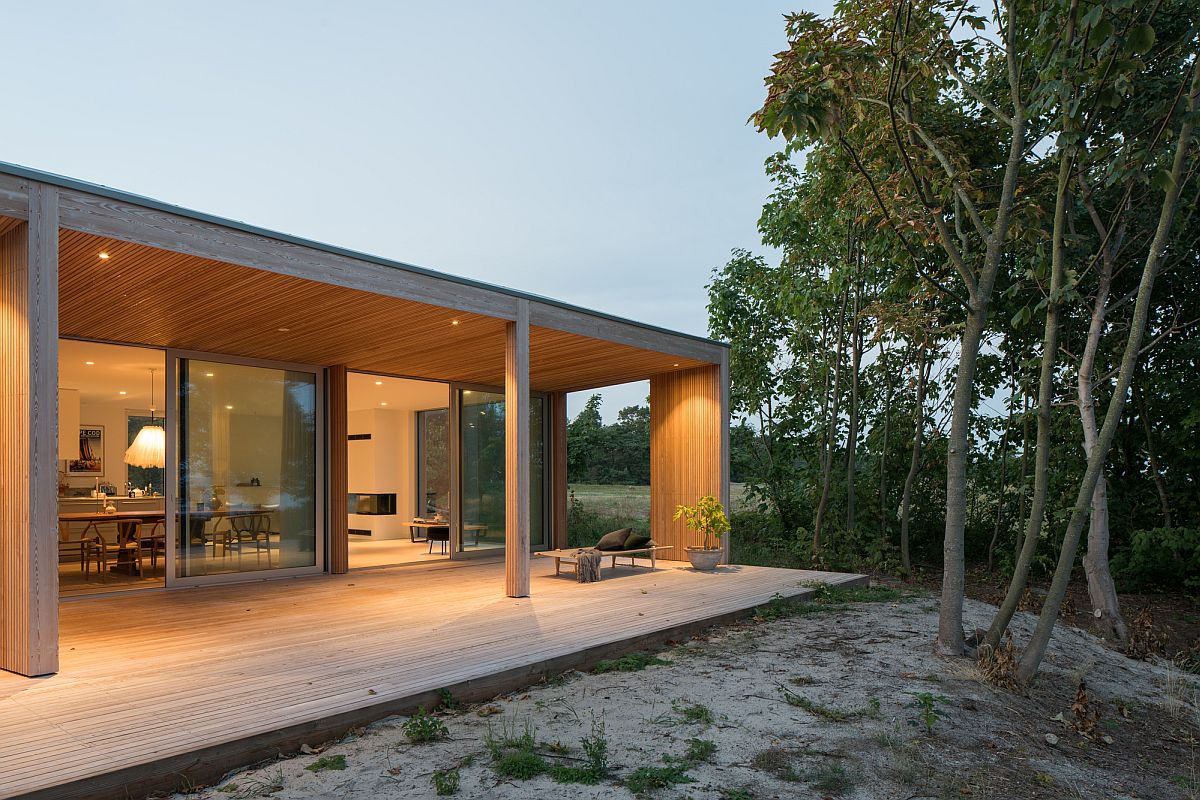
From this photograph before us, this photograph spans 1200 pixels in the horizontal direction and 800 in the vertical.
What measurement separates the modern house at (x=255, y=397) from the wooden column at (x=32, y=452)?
0.04 ft

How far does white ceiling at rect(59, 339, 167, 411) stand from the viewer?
8.81m

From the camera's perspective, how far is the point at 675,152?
6569 centimetres

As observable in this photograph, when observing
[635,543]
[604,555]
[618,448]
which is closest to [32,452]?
[604,555]

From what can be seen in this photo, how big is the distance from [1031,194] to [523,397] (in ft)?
17.0

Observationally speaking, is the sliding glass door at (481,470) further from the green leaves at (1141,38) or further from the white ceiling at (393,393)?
the green leaves at (1141,38)

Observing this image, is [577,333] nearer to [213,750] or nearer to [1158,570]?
[213,750]

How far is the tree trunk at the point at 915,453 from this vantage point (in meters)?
10.7

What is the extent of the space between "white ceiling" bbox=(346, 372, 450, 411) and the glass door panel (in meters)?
1.41

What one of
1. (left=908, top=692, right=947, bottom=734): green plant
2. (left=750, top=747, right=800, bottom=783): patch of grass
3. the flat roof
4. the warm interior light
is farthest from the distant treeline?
(left=750, top=747, right=800, bottom=783): patch of grass

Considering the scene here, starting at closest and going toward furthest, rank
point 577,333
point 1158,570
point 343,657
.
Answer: point 343,657, point 577,333, point 1158,570

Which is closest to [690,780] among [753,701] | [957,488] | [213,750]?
[753,701]

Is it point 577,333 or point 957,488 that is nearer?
point 957,488

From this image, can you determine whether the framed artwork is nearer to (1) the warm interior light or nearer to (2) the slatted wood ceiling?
(1) the warm interior light

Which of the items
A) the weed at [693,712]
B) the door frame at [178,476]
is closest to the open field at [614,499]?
the door frame at [178,476]
